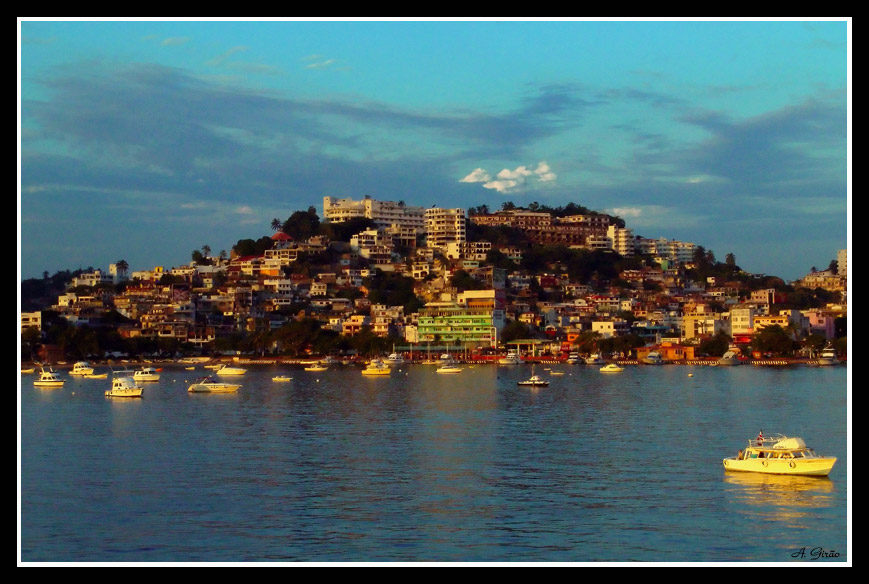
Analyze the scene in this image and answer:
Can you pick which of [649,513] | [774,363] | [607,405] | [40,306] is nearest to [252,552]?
[649,513]

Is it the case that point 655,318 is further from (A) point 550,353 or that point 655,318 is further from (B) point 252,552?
(B) point 252,552

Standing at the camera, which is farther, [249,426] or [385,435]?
[249,426]

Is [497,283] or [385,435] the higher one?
[497,283]

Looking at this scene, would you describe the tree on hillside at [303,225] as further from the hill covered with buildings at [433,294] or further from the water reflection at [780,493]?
the water reflection at [780,493]

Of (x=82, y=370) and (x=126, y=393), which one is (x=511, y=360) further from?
(x=126, y=393)

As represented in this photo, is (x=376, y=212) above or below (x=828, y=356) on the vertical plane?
above

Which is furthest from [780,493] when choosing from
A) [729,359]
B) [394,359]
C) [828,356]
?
[394,359]
